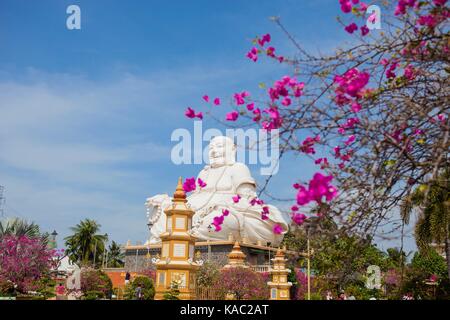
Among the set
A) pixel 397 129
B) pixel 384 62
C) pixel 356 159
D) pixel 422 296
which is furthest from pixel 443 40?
pixel 422 296

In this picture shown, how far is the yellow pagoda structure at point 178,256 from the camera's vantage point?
15.1 metres

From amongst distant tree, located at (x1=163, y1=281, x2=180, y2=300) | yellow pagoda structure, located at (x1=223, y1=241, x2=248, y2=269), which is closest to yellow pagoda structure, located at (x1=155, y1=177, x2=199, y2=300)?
distant tree, located at (x1=163, y1=281, x2=180, y2=300)

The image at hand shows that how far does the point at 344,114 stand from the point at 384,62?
1.90ft

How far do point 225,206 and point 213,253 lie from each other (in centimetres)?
256

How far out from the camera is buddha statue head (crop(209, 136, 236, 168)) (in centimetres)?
2856

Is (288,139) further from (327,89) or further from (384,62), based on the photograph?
(384,62)

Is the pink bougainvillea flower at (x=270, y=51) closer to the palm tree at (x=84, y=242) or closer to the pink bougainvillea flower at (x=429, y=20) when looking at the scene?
the pink bougainvillea flower at (x=429, y=20)

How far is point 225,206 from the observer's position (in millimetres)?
25922

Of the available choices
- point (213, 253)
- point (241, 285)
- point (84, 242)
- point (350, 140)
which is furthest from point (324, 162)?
point (84, 242)

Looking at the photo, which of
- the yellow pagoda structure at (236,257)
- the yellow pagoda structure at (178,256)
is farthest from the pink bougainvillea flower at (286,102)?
the yellow pagoda structure at (236,257)

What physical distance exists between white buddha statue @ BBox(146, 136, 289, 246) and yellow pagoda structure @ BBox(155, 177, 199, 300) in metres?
8.75

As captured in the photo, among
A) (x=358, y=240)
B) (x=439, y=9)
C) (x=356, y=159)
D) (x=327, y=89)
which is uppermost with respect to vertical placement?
(x=439, y=9)

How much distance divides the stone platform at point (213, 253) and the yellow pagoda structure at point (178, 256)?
893cm

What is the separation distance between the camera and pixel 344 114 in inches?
151
